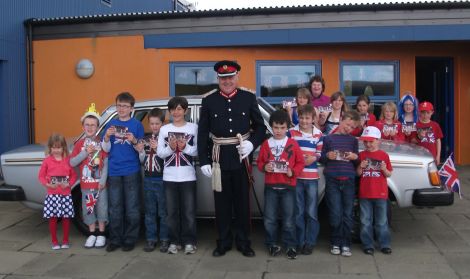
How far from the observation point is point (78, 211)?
6.11 meters

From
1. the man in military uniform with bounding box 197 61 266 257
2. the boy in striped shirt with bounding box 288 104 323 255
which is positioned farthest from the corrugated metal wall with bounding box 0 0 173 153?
the boy in striped shirt with bounding box 288 104 323 255

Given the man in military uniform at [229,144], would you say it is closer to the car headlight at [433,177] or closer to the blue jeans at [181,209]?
the blue jeans at [181,209]

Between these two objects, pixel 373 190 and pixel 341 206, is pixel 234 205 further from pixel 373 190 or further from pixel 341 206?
pixel 373 190

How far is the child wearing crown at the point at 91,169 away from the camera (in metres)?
5.66

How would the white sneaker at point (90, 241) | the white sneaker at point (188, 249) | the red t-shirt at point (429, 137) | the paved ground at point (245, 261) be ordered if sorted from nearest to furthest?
the paved ground at point (245, 261) < the white sneaker at point (188, 249) < the white sneaker at point (90, 241) < the red t-shirt at point (429, 137)

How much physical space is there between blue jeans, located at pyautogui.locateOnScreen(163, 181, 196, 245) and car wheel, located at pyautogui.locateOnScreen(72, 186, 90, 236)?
1.14m

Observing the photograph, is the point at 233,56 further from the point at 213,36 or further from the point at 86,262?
the point at 86,262

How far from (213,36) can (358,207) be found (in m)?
5.53

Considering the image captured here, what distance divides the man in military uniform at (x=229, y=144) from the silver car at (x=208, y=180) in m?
0.40

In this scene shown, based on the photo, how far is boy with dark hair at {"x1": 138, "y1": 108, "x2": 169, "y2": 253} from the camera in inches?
219

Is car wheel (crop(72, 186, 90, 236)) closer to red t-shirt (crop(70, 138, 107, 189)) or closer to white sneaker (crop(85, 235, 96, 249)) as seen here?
white sneaker (crop(85, 235, 96, 249))

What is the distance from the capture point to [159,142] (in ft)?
17.7

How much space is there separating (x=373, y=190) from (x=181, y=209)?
6.37 feet

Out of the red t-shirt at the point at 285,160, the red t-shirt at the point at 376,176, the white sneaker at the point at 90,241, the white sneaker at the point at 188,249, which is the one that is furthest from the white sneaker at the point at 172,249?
the red t-shirt at the point at 376,176
